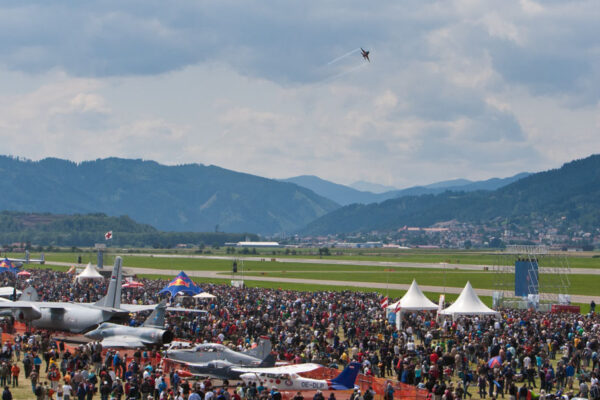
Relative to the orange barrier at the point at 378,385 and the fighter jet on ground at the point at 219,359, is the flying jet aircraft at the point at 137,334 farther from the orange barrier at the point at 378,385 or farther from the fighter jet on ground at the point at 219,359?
the orange barrier at the point at 378,385

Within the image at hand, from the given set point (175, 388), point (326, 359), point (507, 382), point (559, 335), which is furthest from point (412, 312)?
point (175, 388)

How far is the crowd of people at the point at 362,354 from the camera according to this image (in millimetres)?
26422

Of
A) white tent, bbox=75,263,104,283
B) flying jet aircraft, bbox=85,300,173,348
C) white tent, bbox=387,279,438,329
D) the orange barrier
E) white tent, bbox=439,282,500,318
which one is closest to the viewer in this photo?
the orange barrier

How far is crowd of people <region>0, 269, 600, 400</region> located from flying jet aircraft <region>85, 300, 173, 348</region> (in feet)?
2.76

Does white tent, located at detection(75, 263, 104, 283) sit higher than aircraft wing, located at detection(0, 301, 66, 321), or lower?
higher

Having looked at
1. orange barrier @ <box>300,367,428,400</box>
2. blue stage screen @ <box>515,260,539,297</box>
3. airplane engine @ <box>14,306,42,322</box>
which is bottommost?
orange barrier @ <box>300,367,428,400</box>

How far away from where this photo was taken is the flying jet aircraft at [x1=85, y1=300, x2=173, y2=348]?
3612 cm

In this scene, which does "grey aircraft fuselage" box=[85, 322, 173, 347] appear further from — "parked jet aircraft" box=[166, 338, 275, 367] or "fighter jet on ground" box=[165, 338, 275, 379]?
"parked jet aircraft" box=[166, 338, 275, 367]

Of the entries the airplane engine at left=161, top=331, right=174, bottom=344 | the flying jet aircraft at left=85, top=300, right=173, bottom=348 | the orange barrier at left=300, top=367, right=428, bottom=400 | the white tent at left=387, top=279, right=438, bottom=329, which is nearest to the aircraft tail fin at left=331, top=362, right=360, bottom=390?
the orange barrier at left=300, top=367, right=428, bottom=400

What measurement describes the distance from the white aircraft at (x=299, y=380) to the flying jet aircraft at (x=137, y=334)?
9.31m

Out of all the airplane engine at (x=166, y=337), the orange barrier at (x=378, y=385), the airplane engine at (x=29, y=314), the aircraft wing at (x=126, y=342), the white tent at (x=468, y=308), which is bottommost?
the orange barrier at (x=378, y=385)

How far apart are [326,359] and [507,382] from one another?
813 centimetres

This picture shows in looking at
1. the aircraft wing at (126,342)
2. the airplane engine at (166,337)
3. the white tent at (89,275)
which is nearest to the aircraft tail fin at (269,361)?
the airplane engine at (166,337)

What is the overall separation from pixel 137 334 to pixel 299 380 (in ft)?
37.8
